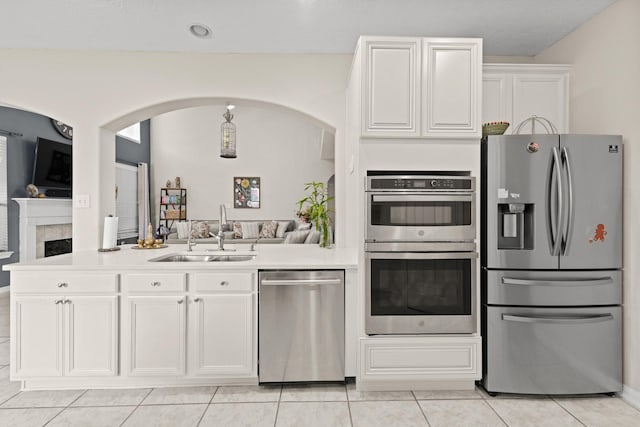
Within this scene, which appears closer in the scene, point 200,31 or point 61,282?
point 61,282

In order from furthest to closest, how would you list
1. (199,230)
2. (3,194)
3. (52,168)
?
(199,230) → (52,168) → (3,194)

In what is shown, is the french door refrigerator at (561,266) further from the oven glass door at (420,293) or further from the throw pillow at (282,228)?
the throw pillow at (282,228)

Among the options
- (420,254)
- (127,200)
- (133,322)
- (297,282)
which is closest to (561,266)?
(420,254)

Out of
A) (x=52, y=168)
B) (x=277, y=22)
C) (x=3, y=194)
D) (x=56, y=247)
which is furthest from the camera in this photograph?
(x=56, y=247)

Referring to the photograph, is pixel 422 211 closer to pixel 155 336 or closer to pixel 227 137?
pixel 155 336

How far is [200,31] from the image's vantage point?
302 cm

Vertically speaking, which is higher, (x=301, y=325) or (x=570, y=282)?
(x=570, y=282)

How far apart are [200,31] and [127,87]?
2.72ft

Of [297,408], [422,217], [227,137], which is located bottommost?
[297,408]

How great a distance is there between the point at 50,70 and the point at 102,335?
2246 mm

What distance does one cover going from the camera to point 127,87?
3311 millimetres

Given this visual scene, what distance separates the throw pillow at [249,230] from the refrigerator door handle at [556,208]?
21.1ft

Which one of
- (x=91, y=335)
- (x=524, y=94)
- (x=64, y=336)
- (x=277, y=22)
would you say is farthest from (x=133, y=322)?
(x=524, y=94)

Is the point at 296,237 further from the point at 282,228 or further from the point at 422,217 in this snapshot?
the point at 282,228
